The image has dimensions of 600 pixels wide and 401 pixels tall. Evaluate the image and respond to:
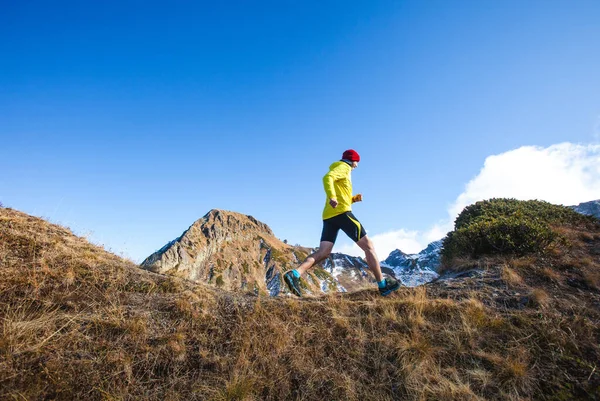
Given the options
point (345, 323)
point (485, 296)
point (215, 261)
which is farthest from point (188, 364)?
point (215, 261)

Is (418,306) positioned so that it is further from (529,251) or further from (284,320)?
(529,251)

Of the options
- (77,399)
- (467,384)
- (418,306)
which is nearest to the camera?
(77,399)

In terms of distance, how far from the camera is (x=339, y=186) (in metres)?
5.35

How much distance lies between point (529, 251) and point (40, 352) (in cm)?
851

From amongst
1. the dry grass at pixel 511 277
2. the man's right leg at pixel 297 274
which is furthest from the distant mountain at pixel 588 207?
the man's right leg at pixel 297 274

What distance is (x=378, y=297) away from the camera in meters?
4.72

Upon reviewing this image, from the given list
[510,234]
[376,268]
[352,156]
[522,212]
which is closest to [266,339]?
[376,268]

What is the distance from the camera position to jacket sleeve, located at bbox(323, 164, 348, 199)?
16.5 ft

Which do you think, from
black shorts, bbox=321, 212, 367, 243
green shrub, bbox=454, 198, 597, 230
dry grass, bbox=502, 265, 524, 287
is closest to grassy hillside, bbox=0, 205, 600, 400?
dry grass, bbox=502, 265, 524, 287

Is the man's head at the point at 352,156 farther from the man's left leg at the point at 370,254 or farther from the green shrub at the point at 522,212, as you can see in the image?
the green shrub at the point at 522,212

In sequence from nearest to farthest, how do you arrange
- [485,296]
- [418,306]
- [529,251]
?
[418,306], [485,296], [529,251]

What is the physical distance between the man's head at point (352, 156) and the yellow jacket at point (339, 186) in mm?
303

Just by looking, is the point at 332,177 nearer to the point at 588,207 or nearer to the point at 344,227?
the point at 344,227

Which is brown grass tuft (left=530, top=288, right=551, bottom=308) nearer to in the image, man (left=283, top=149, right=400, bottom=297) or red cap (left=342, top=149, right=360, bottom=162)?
man (left=283, top=149, right=400, bottom=297)
